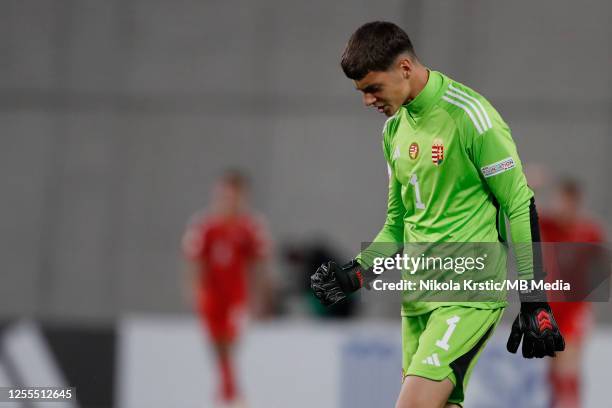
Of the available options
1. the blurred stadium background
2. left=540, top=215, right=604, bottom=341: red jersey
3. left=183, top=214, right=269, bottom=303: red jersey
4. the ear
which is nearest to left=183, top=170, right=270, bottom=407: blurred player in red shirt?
left=183, top=214, right=269, bottom=303: red jersey

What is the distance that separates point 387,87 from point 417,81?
0.58ft

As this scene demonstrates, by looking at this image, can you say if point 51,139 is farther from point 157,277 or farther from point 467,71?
point 467,71

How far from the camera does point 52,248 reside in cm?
1282

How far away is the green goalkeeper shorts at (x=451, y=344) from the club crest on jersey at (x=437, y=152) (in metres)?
0.56

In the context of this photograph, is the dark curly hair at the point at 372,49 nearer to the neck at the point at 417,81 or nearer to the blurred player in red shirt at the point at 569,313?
the neck at the point at 417,81

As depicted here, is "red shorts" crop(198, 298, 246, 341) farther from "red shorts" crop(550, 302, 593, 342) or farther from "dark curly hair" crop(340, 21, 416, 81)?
"dark curly hair" crop(340, 21, 416, 81)

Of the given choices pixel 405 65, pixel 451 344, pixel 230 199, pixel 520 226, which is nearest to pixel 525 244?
pixel 520 226

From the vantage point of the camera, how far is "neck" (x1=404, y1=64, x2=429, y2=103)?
4273 millimetres

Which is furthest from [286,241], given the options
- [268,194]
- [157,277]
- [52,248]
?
[52,248]

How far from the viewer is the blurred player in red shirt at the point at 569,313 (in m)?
9.30

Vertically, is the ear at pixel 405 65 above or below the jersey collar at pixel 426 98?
above

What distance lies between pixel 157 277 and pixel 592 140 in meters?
5.04

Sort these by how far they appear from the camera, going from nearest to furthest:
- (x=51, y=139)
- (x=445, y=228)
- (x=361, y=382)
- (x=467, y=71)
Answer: (x=445, y=228)
(x=361, y=382)
(x=467, y=71)
(x=51, y=139)

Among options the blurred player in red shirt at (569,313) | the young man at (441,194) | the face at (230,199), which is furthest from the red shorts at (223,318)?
the young man at (441,194)
